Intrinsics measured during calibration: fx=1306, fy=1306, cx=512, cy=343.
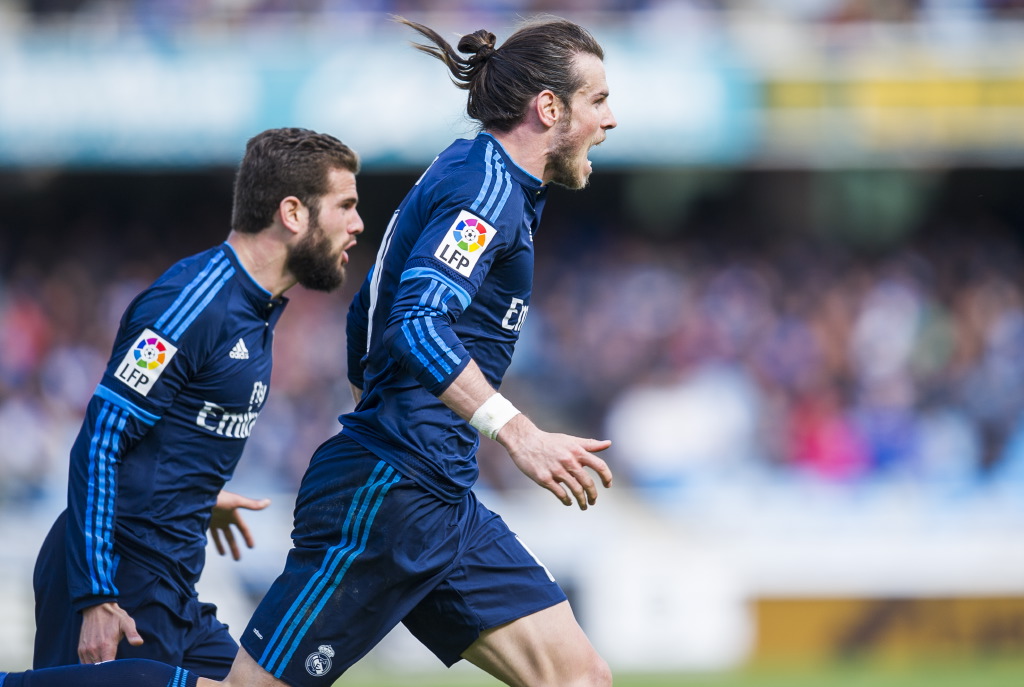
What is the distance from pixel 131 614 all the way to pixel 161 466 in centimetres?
49

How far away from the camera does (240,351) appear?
14.6ft

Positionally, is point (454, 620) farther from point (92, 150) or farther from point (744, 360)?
point (92, 150)

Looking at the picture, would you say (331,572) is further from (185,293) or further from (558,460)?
(185,293)

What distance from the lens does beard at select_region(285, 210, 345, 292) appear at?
4664 mm

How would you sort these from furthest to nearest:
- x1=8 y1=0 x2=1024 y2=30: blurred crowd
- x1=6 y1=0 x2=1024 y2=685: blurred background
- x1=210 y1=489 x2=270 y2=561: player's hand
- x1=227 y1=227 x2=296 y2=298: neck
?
x1=8 y1=0 x2=1024 y2=30: blurred crowd → x1=6 y1=0 x2=1024 y2=685: blurred background → x1=210 y1=489 x2=270 y2=561: player's hand → x1=227 y1=227 x2=296 y2=298: neck

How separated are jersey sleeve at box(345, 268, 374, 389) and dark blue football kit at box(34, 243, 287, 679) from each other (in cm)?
31

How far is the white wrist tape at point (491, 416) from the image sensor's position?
354cm

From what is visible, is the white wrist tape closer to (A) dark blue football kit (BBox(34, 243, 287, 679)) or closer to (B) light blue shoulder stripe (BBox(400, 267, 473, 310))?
(B) light blue shoulder stripe (BBox(400, 267, 473, 310))

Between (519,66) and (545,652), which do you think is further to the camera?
(519,66)

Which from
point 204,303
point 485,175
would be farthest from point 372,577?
point 485,175

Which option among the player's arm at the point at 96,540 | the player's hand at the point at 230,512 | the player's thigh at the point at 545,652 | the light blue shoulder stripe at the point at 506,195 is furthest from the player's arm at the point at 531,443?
the player's hand at the point at 230,512

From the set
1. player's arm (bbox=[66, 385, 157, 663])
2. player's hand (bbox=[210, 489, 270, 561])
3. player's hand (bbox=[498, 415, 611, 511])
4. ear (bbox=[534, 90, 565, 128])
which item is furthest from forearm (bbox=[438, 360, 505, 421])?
player's hand (bbox=[210, 489, 270, 561])

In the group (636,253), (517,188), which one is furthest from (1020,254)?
(517,188)

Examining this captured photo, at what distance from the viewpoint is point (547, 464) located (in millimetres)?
3479
